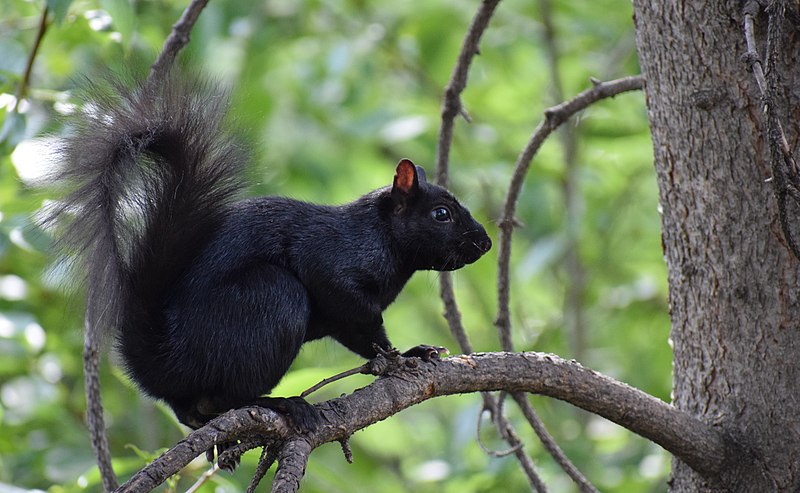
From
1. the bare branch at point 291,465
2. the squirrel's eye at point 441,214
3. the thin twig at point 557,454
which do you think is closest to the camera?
the bare branch at point 291,465

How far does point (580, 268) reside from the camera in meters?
3.99

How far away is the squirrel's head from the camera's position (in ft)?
6.99

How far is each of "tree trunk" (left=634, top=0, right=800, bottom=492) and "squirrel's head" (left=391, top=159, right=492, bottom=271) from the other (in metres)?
0.52

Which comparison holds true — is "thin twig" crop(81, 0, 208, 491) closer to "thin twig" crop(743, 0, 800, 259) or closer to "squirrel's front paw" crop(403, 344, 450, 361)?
Result: "squirrel's front paw" crop(403, 344, 450, 361)

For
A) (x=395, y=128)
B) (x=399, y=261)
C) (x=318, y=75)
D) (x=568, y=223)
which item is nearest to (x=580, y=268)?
(x=568, y=223)

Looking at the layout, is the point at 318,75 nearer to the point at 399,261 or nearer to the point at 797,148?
the point at 399,261

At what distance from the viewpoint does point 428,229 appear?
214 cm

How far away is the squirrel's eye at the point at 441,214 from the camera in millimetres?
2160

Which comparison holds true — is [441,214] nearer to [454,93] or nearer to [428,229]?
[428,229]

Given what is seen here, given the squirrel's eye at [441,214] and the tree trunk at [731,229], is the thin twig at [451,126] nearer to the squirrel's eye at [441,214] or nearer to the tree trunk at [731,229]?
the squirrel's eye at [441,214]

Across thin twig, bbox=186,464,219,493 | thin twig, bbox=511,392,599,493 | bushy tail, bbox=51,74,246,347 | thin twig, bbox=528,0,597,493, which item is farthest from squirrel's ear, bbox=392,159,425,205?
thin twig, bbox=528,0,597,493

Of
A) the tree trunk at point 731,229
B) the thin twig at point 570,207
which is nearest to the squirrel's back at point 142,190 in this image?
the tree trunk at point 731,229

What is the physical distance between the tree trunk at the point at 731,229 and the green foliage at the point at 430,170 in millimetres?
1141

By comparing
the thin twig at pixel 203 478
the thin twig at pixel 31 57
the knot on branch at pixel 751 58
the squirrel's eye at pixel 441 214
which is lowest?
the thin twig at pixel 203 478
